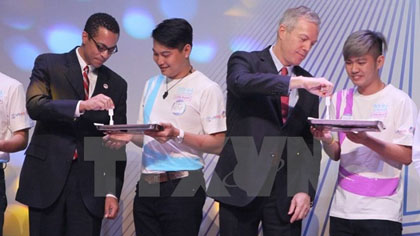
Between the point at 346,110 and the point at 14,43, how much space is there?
97.4 inches

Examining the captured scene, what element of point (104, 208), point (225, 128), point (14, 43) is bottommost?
point (104, 208)

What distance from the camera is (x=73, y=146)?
3297 mm

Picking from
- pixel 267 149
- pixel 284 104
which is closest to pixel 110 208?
pixel 267 149

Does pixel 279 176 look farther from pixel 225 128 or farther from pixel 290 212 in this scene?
pixel 225 128

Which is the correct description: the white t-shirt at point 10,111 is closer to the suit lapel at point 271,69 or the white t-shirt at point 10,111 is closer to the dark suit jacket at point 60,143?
the dark suit jacket at point 60,143

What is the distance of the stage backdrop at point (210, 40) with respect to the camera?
3955mm

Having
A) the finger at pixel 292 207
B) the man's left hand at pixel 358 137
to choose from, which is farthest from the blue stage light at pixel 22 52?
the man's left hand at pixel 358 137

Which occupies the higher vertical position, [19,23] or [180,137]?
[19,23]

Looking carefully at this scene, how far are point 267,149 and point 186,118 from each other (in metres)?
0.46

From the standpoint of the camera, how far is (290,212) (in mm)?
3016

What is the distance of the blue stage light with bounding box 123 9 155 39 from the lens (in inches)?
174

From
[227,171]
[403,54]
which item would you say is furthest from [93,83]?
[403,54]

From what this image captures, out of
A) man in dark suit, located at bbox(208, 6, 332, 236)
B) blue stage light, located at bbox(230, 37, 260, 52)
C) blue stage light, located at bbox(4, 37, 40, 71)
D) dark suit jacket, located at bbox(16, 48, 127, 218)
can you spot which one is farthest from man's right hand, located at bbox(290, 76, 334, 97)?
blue stage light, located at bbox(4, 37, 40, 71)

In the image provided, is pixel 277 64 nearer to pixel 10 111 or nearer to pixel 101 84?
pixel 101 84
